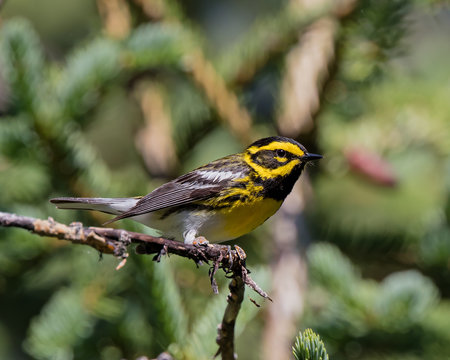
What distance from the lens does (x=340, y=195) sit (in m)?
3.92

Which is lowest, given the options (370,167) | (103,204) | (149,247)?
(370,167)

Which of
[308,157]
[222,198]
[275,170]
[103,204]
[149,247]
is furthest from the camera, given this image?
[275,170]

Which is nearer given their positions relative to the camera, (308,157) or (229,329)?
(229,329)

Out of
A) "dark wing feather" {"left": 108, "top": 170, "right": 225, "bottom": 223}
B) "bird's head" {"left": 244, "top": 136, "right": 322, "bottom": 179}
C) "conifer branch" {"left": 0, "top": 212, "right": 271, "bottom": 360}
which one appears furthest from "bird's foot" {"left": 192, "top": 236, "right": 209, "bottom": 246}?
"bird's head" {"left": 244, "top": 136, "right": 322, "bottom": 179}

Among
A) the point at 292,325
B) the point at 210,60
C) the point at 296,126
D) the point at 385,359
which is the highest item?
the point at 210,60

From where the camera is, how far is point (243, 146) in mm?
2973

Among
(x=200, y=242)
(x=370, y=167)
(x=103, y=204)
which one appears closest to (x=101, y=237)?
(x=200, y=242)

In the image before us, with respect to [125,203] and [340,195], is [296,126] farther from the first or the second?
[340,195]

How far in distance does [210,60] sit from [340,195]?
4.87 ft

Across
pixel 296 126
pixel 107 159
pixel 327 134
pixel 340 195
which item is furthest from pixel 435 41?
pixel 107 159

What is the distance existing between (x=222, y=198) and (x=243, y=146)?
45 cm

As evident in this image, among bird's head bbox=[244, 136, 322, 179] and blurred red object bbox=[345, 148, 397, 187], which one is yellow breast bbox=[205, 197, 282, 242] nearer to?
bird's head bbox=[244, 136, 322, 179]

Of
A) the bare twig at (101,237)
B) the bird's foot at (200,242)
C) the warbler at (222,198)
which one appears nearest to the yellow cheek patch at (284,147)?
the warbler at (222,198)

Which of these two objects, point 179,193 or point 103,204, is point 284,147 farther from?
point 103,204
